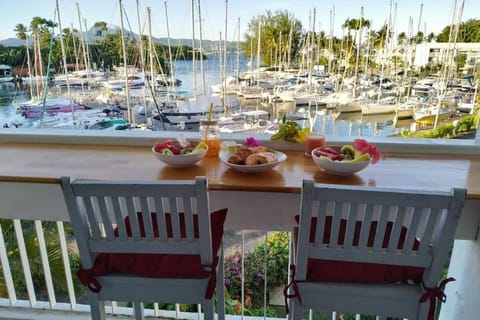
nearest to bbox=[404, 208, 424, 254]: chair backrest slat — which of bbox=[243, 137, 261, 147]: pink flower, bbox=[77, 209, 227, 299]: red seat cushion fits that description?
bbox=[77, 209, 227, 299]: red seat cushion

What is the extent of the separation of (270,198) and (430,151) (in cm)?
82

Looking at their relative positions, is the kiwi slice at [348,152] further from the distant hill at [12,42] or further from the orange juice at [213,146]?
the distant hill at [12,42]

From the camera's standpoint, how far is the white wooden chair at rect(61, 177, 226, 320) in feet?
2.96

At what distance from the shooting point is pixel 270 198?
1.51 meters

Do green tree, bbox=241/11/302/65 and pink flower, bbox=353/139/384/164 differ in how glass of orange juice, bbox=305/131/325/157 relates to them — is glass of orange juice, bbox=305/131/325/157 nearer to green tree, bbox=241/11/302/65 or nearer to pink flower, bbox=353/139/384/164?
pink flower, bbox=353/139/384/164

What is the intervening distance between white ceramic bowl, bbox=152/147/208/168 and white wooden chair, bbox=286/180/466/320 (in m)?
0.61

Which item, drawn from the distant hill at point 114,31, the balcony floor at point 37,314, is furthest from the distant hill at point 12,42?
the balcony floor at point 37,314

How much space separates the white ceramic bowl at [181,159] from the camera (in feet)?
4.70

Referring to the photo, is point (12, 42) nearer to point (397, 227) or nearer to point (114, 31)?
point (114, 31)

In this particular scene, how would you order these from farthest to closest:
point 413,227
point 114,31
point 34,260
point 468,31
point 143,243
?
point 34,260
point 114,31
point 468,31
point 143,243
point 413,227

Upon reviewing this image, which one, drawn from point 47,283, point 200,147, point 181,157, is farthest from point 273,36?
point 47,283

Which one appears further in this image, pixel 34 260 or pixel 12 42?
pixel 34 260

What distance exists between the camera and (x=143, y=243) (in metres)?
1.00

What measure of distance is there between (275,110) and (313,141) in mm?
662
